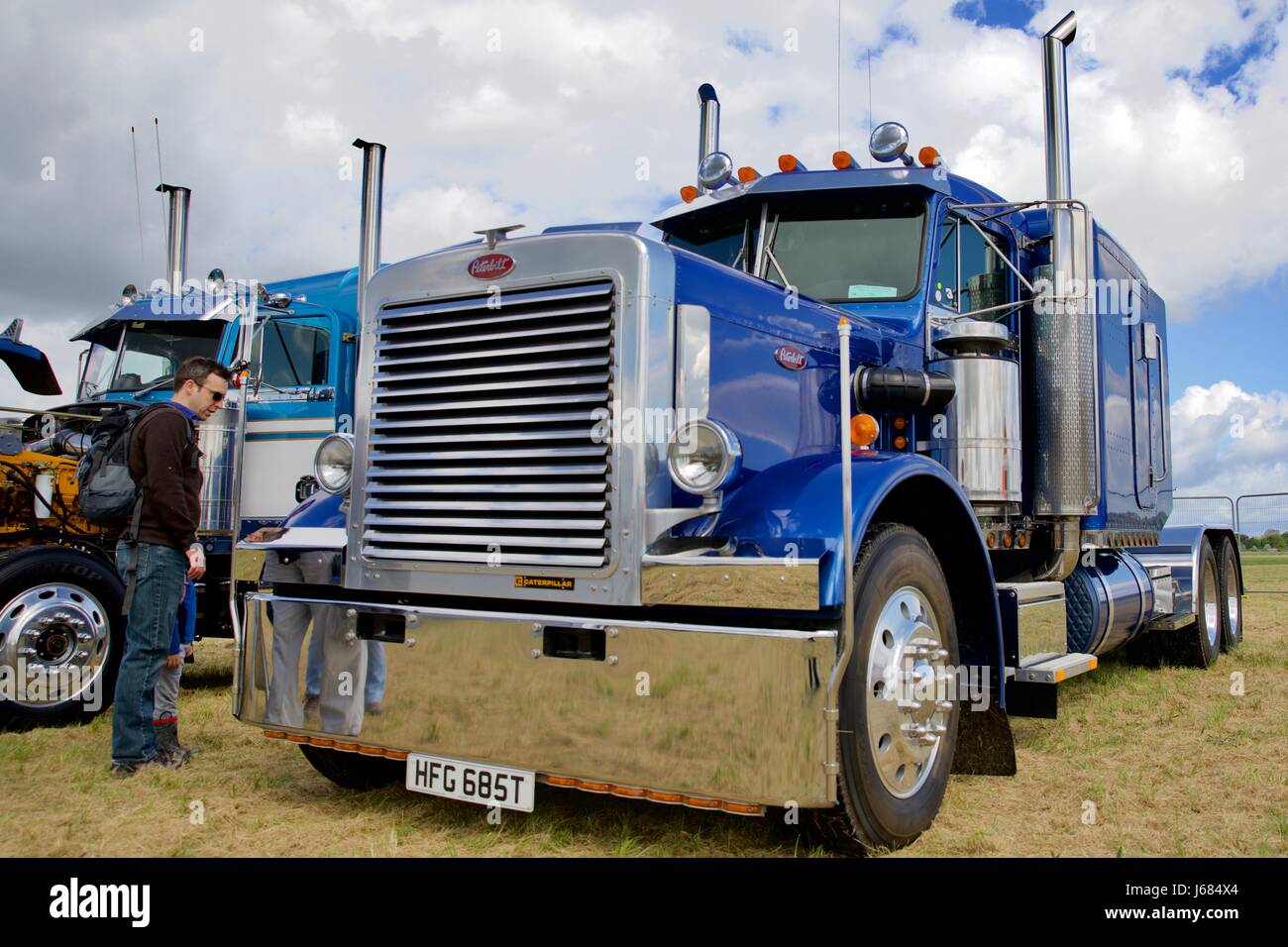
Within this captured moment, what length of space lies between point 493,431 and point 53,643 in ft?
12.6

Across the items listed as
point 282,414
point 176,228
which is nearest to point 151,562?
point 282,414

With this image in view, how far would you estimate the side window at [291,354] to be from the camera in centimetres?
862

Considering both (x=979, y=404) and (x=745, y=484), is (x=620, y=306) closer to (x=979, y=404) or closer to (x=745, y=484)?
(x=745, y=484)

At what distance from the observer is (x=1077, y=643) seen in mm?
6410

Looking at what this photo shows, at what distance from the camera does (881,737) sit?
3.70 meters

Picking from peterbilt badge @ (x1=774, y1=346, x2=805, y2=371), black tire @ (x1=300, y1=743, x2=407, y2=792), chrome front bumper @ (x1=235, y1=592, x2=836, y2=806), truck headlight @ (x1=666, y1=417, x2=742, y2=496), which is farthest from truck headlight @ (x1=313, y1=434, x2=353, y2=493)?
peterbilt badge @ (x1=774, y1=346, x2=805, y2=371)

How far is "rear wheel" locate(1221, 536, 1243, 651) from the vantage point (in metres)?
9.67

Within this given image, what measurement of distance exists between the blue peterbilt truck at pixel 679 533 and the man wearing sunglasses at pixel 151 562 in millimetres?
550

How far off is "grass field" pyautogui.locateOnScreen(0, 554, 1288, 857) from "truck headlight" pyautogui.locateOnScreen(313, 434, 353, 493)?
4.43 feet

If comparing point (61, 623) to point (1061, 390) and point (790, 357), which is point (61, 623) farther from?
point (1061, 390)

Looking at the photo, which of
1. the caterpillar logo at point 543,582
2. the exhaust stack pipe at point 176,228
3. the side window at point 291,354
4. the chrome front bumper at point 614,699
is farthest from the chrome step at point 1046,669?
the exhaust stack pipe at point 176,228

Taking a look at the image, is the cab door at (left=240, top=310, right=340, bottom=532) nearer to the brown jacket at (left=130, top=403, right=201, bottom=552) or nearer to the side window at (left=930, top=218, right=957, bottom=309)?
the brown jacket at (left=130, top=403, right=201, bottom=552)

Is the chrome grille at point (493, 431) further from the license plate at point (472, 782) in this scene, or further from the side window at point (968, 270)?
the side window at point (968, 270)

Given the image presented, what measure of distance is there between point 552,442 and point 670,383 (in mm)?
457
